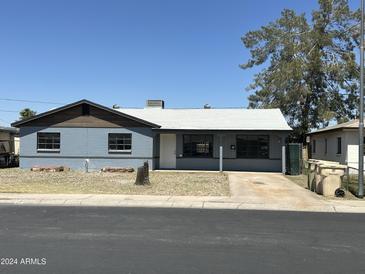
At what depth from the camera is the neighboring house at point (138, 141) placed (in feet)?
91.1

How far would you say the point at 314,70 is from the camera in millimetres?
41562

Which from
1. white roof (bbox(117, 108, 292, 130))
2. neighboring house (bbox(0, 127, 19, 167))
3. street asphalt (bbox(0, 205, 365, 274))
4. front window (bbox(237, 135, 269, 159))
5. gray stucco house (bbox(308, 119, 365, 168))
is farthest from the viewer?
neighboring house (bbox(0, 127, 19, 167))

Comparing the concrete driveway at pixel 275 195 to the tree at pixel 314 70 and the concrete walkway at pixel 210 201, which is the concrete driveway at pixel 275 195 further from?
the tree at pixel 314 70

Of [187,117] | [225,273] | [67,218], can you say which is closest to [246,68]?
[187,117]

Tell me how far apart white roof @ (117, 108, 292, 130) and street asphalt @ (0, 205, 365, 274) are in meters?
15.7

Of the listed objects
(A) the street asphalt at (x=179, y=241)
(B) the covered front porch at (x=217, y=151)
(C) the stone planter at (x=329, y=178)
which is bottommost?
(A) the street asphalt at (x=179, y=241)

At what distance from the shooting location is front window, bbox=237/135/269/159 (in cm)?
2836

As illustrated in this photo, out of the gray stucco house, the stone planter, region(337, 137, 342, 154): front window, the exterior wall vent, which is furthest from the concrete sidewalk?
the exterior wall vent

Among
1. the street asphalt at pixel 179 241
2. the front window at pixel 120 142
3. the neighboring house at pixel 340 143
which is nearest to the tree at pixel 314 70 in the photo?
the neighboring house at pixel 340 143

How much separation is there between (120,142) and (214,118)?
21.3 ft

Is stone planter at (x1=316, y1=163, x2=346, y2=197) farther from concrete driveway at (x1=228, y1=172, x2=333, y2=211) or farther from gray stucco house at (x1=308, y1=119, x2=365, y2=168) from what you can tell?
gray stucco house at (x1=308, y1=119, x2=365, y2=168)

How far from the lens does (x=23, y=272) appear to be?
20.4ft

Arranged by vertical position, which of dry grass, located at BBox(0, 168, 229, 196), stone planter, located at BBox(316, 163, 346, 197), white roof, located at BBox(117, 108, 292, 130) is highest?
white roof, located at BBox(117, 108, 292, 130)

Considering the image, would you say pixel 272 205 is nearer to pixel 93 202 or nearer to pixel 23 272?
pixel 93 202
